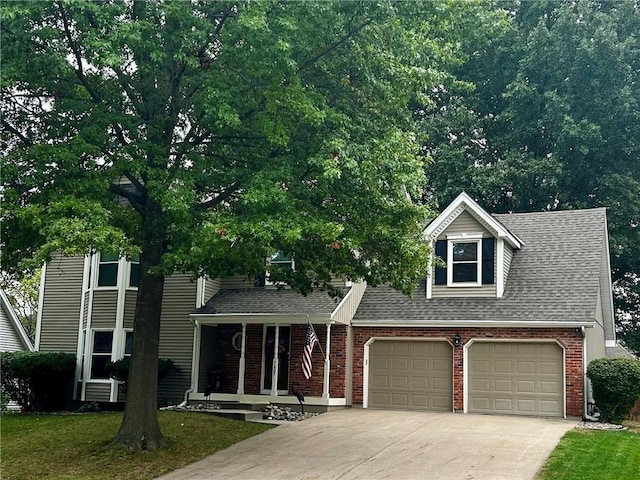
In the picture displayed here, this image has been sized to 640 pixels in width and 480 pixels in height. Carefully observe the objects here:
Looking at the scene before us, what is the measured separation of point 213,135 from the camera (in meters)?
14.0

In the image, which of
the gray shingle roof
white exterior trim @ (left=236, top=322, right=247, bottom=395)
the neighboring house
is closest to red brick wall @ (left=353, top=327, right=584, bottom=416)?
the gray shingle roof

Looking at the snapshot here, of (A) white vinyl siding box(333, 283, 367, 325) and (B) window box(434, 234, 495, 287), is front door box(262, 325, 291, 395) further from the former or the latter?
(B) window box(434, 234, 495, 287)

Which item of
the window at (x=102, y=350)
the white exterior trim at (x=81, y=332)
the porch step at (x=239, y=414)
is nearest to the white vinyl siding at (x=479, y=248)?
the porch step at (x=239, y=414)

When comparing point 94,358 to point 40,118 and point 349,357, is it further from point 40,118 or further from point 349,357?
point 40,118

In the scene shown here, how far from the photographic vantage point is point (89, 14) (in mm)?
11812

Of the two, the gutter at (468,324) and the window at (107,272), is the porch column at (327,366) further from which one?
the window at (107,272)

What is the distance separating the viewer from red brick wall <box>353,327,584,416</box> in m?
18.2

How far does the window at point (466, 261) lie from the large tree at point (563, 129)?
899cm

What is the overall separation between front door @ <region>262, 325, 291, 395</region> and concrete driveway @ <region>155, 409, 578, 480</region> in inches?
130

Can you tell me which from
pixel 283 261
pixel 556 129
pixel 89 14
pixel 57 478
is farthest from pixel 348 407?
pixel 556 129

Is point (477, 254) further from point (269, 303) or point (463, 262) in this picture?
point (269, 303)

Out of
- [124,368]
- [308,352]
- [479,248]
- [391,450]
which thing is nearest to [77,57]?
[391,450]

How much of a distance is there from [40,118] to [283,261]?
9935 mm

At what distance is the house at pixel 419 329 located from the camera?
1894 centimetres
